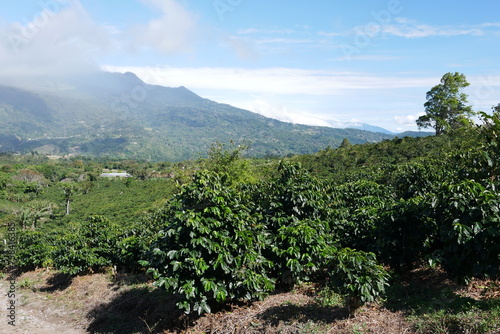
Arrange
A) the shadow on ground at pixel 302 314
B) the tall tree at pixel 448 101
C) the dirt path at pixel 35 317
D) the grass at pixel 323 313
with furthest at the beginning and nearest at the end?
the tall tree at pixel 448 101
the dirt path at pixel 35 317
the shadow on ground at pixel 302 314
the grass at pixel 323 313

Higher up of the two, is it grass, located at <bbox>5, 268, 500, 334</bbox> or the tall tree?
the tall tree

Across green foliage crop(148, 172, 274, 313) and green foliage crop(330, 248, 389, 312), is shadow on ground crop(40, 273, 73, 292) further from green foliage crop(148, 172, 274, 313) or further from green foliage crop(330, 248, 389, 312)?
green foliage crop(330, 248, 389, 312)

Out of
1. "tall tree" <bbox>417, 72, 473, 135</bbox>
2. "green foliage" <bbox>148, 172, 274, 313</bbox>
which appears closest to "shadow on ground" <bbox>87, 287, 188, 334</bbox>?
"green foliage" <bbox>148, 172, 274, 313</bbox>

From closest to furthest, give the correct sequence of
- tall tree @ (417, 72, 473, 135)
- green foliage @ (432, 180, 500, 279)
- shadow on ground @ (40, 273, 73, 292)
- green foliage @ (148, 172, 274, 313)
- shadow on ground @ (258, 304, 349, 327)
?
green foliage @ (432, 180, 500, 279), shadow on ground @ (258, 304, 349, 327), green foliage @ (148, 172, 274, 313), shadow on ground @ (40, 273, 73, 292), tall tree @ (417, 72, 473, 135)

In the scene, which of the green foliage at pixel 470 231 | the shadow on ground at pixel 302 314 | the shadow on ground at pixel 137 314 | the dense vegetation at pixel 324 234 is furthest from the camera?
the shadow on ground at pixel 137 314

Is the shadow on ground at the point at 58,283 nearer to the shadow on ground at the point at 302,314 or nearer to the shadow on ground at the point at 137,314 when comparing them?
the shadow on ground at the point at 137,314

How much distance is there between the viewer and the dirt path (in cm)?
1014

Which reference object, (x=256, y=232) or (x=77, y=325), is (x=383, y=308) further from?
(x=77, y=325)

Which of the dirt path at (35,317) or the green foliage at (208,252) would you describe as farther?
the dirt path at (35,317)

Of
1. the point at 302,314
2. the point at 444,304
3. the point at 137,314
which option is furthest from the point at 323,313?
the point at 137,314

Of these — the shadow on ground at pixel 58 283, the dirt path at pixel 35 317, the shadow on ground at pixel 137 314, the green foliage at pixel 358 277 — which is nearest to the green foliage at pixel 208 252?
the shadow on ground at pixel 137 314

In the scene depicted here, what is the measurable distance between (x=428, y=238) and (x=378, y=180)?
9.85 meters

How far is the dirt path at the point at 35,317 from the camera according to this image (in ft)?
33.3

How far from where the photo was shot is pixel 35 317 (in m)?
11.4
